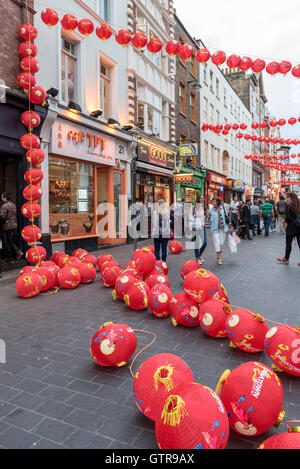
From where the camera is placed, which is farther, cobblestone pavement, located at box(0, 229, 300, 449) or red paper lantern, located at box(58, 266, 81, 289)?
red paper lantern, located at box(58, 266, 81, 289)

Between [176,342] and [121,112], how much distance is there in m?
12.9

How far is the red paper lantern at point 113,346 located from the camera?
3289 mm

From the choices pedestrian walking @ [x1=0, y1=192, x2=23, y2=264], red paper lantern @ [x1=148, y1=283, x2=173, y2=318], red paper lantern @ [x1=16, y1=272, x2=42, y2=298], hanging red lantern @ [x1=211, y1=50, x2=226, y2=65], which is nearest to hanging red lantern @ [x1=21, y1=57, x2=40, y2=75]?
pedestrian walking @ [x1=0, y1=192, x2=23, y2=264]

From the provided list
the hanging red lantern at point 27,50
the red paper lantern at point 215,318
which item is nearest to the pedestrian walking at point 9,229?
the hanging red lantern at point 27,50

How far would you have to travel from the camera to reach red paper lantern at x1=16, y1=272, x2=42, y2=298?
20.1 feet

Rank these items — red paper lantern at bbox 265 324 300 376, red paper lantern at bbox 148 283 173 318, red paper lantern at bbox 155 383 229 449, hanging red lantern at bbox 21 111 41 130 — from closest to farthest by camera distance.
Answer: red paper lantern at bbox 155 383 229 449
red paper lantern at bbox 265 324 300 376
red paper lantern at bbox 148 283 173 318
hanging red lantern at bbox 21 111 41 130

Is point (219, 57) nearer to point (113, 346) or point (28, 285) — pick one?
point (28, 285)

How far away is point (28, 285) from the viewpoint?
6102 mm

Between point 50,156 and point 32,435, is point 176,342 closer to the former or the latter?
point 32,435

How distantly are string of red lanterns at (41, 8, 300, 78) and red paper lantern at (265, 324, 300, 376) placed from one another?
776 cm

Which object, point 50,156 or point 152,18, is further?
point 152,18

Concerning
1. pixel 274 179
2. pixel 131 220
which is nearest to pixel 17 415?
pixel 131 220

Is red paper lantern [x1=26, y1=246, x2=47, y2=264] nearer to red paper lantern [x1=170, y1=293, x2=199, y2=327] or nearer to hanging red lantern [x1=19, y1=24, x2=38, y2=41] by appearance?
red paper lantern [x1=170, y1=293, x2=199, y2=327]
